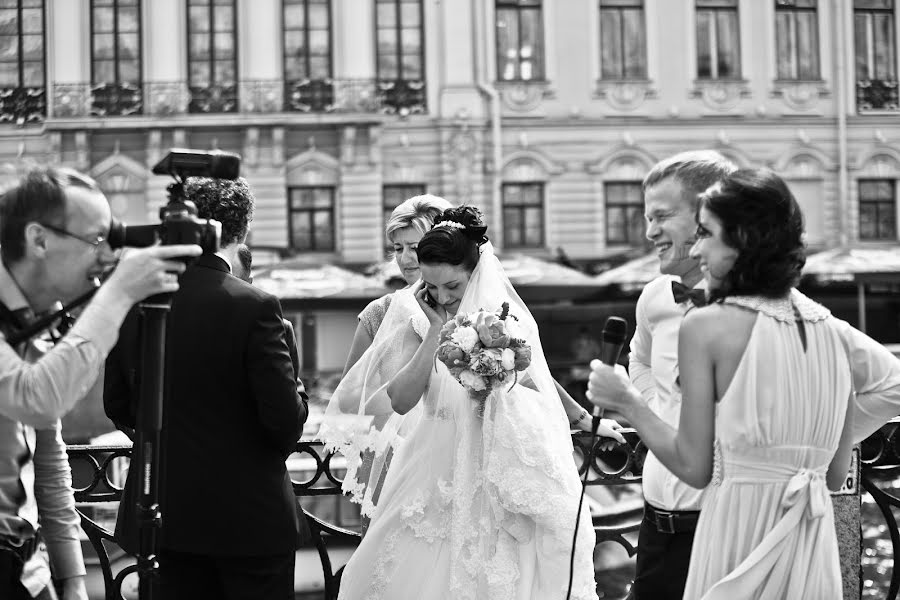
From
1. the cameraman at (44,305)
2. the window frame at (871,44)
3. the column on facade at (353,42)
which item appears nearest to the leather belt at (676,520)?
the cameraman at (44,305)

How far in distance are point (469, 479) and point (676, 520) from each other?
3.09 feet

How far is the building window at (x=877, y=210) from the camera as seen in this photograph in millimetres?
25094

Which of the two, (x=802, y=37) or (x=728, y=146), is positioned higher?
(x=802, y=37)

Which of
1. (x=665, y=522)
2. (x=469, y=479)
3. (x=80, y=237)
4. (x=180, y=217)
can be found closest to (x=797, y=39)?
(x=469, y=479)

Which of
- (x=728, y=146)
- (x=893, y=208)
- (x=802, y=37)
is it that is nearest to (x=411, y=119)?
(x=728, y=146)

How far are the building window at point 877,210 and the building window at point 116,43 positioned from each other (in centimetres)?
1706

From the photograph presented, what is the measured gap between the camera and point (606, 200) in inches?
961

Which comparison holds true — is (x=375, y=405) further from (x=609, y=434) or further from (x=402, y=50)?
(x=402, y=50)

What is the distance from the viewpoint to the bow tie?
2.89m

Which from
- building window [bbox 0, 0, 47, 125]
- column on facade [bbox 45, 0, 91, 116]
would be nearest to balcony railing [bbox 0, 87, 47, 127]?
building window [bbox 0, 0, 47, 125]

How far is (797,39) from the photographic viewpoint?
25.1 metres

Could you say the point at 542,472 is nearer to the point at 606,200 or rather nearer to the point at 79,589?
the point at 79,589

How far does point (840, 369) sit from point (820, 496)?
0.31m

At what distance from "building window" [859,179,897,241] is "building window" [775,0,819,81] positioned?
296 centimetres
